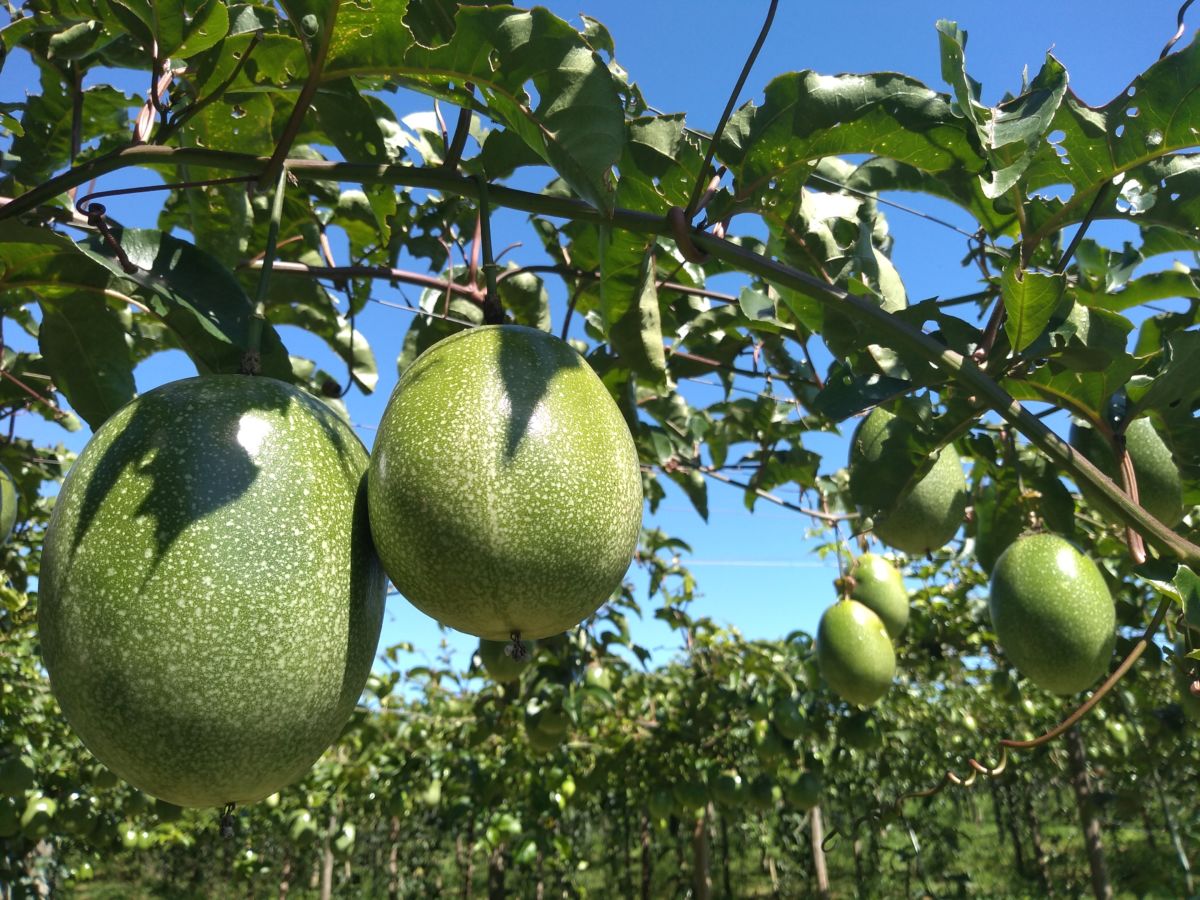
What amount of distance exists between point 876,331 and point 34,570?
216 inches

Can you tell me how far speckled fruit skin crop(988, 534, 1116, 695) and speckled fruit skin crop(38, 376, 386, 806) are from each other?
6.14 ft

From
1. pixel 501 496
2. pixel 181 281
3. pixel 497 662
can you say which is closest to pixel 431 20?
pixel 181 281

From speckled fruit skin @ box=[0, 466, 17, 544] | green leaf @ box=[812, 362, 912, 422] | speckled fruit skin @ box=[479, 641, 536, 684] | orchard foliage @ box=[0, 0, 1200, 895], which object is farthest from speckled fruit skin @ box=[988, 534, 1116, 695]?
speckled fruit skin @ box=[0, 466, 17, 544]

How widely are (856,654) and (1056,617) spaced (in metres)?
1.20

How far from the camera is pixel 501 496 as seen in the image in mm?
1080

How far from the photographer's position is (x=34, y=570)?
5.16 m

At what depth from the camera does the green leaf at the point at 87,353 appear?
1.56 metres

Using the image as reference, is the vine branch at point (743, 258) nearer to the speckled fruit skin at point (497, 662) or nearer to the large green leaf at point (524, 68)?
the large green leaf at point (524, 68)

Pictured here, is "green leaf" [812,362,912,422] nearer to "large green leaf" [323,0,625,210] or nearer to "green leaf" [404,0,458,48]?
"large green leaf" [323,0,625,210]

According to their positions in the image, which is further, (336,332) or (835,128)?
(336,332)

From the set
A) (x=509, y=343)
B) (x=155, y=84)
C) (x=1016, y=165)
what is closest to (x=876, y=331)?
(x=1016, y=165)

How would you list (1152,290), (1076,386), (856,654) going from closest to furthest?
(1076,386), (1152,290), (856,654)

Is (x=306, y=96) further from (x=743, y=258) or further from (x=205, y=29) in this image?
(x=743, y=258)

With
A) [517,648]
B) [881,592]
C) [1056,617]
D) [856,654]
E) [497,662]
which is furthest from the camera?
[881,592]
